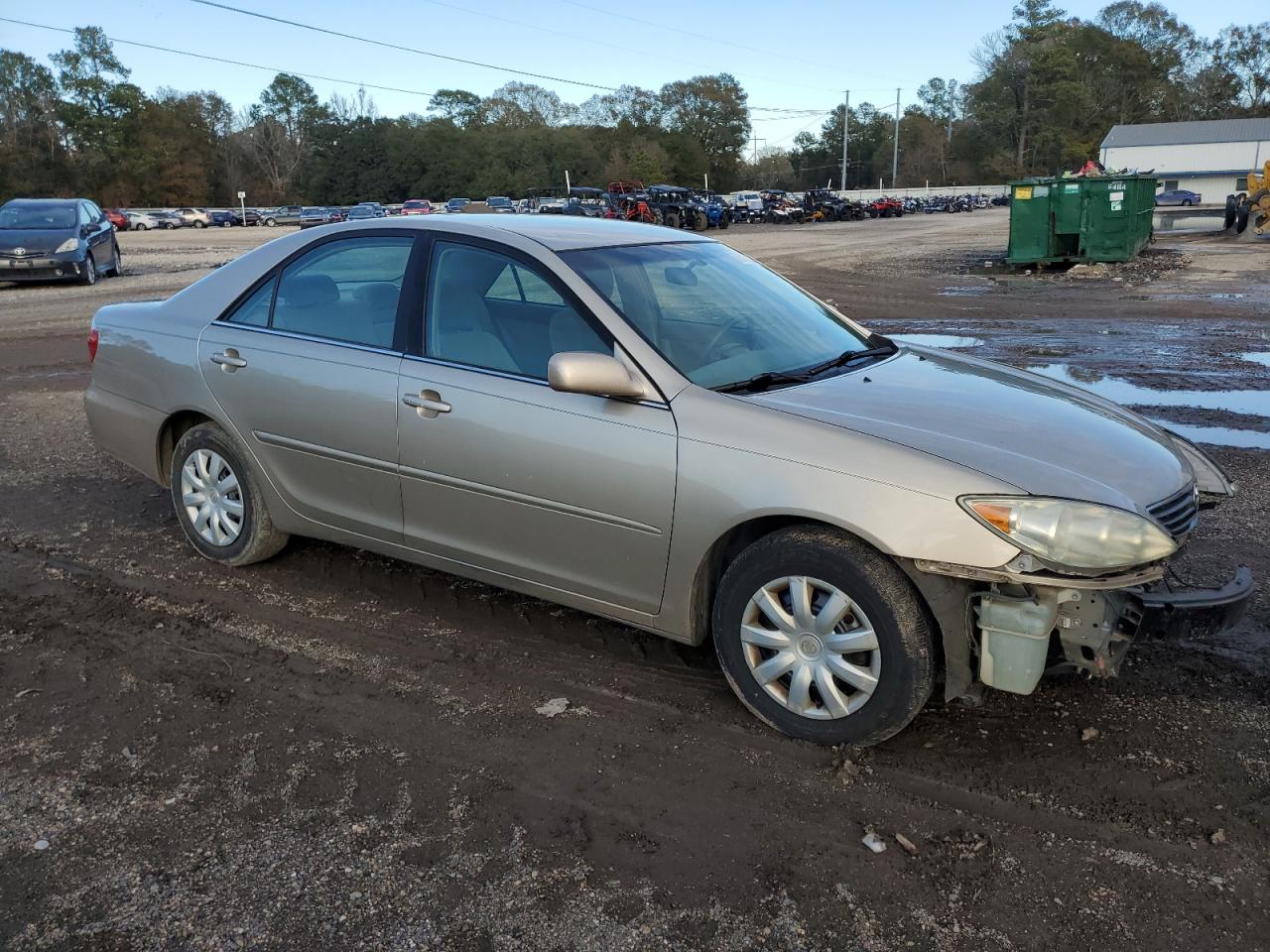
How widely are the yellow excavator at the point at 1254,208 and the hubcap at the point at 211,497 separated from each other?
3151 centimetres

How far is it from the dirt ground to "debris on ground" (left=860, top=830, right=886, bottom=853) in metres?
0.02

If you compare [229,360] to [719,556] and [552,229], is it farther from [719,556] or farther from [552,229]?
[719,556]

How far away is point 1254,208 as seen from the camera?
97.8 ft

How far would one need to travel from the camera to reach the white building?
85.1 m

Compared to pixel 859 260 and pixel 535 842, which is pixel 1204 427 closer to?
pixel 535 842

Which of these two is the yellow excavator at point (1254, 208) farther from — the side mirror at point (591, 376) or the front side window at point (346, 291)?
the side mirror at point (591, 376)

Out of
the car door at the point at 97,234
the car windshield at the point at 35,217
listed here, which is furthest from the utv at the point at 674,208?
the car windshield at the point at 35,217

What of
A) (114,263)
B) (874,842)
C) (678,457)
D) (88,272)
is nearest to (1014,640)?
(874,842)

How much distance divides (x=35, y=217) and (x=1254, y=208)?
31002 mm

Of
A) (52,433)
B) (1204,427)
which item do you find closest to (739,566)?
(1204,427)

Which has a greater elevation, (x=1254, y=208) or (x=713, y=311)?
(x=1254, y=208)

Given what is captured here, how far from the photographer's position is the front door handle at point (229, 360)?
4566 millimetres

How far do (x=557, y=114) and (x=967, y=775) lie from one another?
133 m

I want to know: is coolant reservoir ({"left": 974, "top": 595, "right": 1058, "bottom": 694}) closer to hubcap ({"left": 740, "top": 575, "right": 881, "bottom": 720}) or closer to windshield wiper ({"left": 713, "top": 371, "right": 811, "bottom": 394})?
hubcap ({"left": 740, "top": 575, "right": 881, "bottom": 720})
